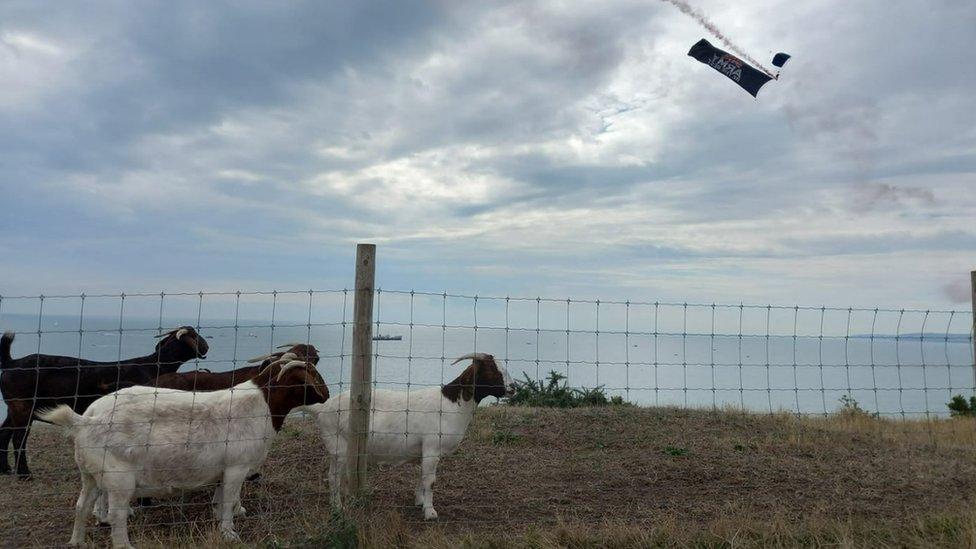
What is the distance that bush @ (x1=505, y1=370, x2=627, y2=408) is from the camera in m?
13.6

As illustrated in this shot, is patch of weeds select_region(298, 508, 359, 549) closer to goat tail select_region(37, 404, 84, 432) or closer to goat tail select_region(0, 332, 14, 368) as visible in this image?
goat tail select_region(37, 404, 84, 432)

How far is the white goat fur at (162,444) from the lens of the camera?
18.7 feet

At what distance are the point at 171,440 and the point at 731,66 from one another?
12975 mm

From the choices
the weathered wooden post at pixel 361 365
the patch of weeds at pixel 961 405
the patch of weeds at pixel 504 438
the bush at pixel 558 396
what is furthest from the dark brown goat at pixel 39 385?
the patch of weeds at pixel 961 405

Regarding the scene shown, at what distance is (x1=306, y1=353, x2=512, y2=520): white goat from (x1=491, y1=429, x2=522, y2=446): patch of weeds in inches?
90.9

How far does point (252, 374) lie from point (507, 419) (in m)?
4.28

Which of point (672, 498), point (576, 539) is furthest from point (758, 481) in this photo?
point (576, 539)

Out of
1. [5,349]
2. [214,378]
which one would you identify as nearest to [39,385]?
[5,349]

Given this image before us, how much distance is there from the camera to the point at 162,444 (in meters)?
5.98

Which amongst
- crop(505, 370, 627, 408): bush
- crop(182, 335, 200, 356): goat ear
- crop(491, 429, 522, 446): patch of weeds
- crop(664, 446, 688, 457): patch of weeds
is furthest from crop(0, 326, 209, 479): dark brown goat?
crop(505, 370, 627, 408): bush

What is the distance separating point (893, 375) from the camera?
140 feet

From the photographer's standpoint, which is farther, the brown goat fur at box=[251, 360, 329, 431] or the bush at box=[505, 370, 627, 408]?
the bush at box=[505, 370, 627, 408]

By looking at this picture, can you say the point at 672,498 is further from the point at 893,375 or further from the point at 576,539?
the point at 893,375

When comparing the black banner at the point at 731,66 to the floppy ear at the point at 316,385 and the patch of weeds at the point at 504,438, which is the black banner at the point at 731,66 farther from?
the floppy ear at the point at 316,385
